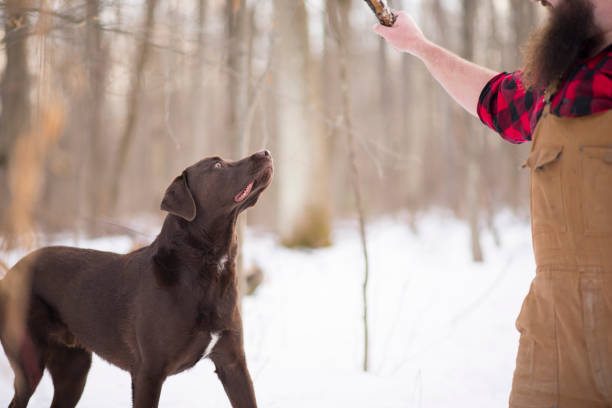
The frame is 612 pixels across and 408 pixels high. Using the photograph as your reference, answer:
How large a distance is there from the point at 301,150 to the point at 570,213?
Answer: 26.3ft

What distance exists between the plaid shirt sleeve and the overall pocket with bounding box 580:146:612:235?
29cm

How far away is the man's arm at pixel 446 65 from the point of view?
216cm

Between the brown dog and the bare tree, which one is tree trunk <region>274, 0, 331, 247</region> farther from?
the brown dog

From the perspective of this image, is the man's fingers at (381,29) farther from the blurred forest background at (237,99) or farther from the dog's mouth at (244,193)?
the blurred forest background at (237,99)

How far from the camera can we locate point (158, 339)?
232 cm

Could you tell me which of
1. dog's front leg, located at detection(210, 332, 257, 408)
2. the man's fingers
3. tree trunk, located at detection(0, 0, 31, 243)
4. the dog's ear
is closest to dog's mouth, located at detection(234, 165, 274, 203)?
the dog's ear

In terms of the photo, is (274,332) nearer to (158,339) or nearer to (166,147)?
(158,339)

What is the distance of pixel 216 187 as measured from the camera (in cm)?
270

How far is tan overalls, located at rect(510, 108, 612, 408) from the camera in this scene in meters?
1.58

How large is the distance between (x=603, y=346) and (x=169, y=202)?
2.00 meters

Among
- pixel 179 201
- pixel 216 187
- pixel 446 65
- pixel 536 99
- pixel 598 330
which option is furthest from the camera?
pixel 216 187

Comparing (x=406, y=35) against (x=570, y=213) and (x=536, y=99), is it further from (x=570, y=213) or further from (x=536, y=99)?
(x=570, y=213)

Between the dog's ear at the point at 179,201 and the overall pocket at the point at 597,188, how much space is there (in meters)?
1.76

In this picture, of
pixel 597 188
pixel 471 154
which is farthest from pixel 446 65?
pixel 471 154
